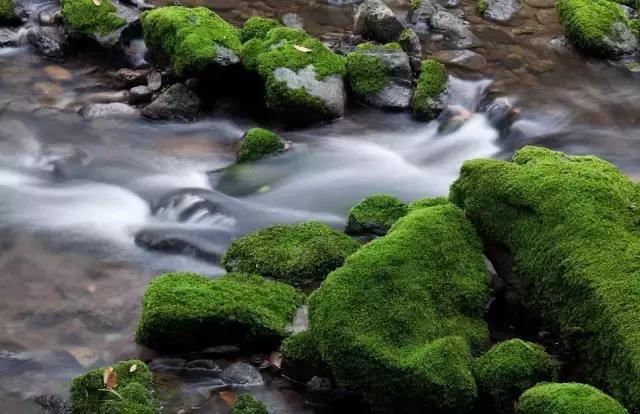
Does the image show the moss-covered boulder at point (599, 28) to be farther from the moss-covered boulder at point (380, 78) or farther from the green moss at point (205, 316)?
the green moss at point (205, 316)

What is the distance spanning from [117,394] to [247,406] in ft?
2.67

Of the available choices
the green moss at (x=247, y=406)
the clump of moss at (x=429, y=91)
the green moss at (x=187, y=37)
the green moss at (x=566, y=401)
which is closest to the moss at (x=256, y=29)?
the green moss at (x=187, y=37)

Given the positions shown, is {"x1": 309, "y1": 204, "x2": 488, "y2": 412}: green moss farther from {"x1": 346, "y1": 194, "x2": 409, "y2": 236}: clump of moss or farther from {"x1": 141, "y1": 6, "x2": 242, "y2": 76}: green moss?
{"x1": 141, "y1": 6, "x2": 242, "y2": 76}: green moss

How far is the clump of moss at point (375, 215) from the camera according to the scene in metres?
6.99

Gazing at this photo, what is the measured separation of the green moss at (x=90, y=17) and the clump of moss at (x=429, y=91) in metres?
4.58

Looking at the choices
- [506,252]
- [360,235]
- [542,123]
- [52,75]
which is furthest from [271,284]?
[52,75]

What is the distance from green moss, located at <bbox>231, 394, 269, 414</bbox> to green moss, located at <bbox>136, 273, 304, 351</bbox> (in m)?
0.66

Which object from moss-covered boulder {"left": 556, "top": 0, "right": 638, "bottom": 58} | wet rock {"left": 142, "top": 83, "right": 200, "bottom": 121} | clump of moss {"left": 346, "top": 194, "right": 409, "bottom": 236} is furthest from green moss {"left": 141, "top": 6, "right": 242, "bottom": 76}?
moss-covered boulder {"left": 556, "top": 0, "right": 638, "bottom": 58}

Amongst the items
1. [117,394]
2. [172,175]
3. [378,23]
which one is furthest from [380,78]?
[117,394]

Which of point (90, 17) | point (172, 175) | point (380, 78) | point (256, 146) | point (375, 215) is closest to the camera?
point (375, 215)

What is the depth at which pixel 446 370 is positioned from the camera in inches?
180

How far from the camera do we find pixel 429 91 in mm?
9688

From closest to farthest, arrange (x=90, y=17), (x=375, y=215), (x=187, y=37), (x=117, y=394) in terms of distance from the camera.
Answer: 1. (x=117, y=394)
2. (x=375, y=215)
3. (x=187, y=37)
4. (x=90, y=17)

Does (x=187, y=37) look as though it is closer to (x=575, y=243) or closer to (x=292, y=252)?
(x=292, y=252)
